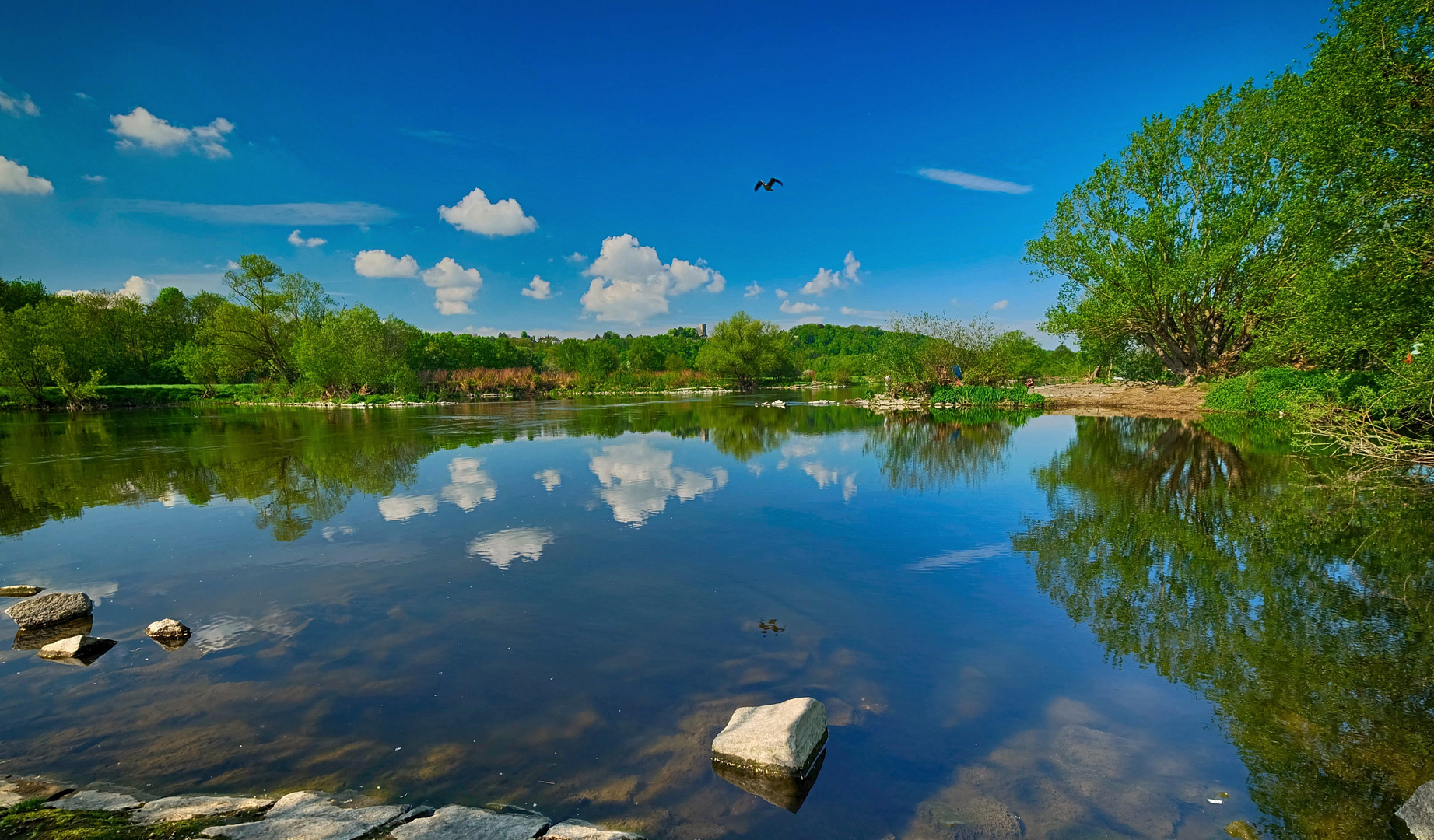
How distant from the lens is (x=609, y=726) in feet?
15.4

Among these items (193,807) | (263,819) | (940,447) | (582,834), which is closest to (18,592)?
(193,807)

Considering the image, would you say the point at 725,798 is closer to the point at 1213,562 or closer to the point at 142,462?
the point at 1213,562

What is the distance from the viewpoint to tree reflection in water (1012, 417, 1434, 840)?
407 cm

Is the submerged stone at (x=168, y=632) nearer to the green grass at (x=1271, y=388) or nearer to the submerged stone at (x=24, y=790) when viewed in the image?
the submerged stone at (x=24, y=790)

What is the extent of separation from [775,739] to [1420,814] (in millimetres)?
3691

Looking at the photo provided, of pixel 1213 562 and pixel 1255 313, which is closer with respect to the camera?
pixel 1213 562

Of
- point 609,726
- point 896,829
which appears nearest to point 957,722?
point 896,829

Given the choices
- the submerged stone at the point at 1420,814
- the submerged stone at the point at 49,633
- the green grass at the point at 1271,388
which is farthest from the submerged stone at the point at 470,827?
the green grass at the point at 1271,388

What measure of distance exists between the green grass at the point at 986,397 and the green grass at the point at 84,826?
133ft

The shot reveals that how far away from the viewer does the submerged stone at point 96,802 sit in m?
3.50

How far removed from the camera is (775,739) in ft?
13.6

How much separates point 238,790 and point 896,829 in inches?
172

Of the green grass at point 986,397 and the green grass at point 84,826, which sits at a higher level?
the green grass at point 986,397

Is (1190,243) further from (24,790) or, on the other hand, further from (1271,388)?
(24,790)
